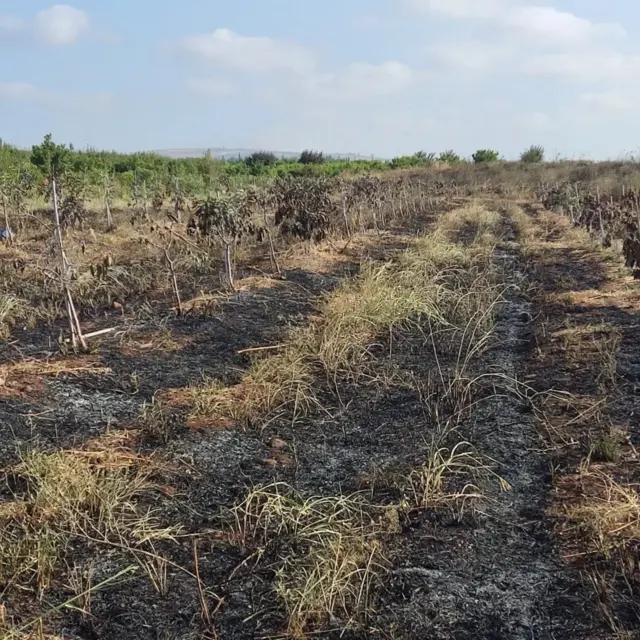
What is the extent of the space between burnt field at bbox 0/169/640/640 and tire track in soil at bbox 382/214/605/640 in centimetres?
1

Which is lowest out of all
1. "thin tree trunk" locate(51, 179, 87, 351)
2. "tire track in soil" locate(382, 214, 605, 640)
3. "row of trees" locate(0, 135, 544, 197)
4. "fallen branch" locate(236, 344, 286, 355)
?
"tire track in soil" locate(382, 214, 605, 640)

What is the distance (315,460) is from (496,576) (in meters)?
1.23

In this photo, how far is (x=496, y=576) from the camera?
2510mm

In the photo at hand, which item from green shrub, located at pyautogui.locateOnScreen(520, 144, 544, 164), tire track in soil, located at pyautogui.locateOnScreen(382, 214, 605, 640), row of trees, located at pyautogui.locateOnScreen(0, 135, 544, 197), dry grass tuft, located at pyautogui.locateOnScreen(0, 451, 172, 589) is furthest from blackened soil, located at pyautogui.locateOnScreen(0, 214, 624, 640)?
green shrub, located at pyautogui.locateOnScreen(520, 144, 544, 164)

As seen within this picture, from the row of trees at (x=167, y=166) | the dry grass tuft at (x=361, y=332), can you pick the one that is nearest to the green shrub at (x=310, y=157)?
the row of trees at (x=167, y=166)

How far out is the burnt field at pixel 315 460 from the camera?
7.75 feet

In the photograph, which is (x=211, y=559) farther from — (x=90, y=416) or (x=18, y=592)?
(x=90, y=416)

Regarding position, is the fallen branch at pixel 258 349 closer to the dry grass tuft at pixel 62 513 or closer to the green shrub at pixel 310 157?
the dry grass tuft at pixel 62 513

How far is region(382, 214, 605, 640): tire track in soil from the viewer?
2238mm

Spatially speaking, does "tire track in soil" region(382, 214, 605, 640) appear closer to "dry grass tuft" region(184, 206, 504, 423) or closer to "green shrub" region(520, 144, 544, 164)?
"dry grass tuft" region(184, 206, 504, 423)

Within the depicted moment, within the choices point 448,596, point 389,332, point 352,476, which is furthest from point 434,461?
point 389,332

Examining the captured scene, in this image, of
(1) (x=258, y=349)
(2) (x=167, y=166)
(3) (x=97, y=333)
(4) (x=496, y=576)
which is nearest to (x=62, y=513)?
(4) (x=496, y=576)

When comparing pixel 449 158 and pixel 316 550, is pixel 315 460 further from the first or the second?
pixel 449 158

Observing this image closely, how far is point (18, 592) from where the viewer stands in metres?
2.44
